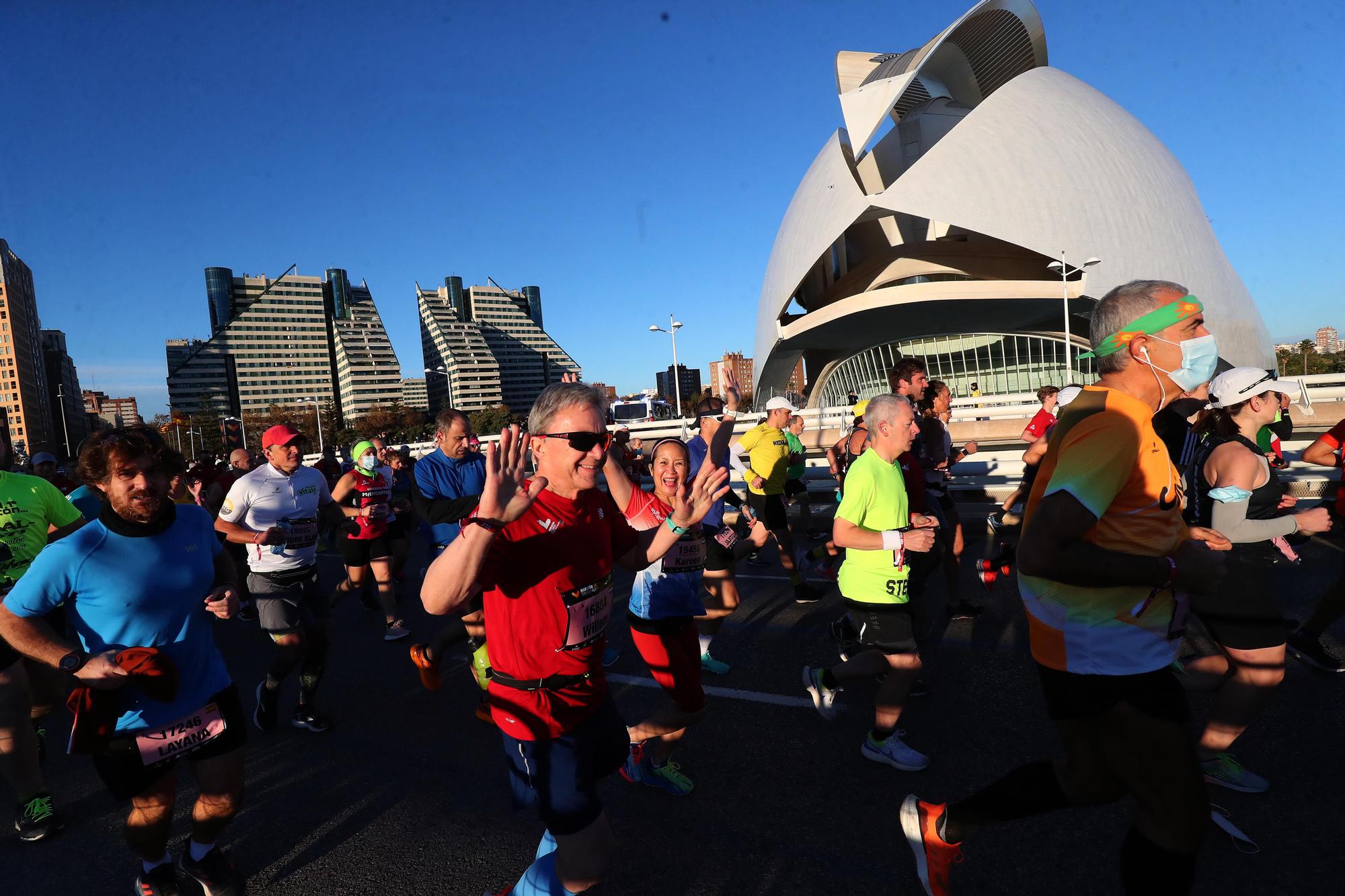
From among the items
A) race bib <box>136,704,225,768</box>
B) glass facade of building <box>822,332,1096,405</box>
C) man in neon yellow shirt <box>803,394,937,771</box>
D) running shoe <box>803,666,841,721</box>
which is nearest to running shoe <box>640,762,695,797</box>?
running shoe <box>803,666,841,721</box>

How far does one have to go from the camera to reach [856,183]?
39.9 m

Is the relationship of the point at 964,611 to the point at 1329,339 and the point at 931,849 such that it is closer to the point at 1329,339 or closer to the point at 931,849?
the point at 931,849

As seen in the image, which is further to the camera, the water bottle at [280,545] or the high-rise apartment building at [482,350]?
the high-rise apartment building at [482,350]

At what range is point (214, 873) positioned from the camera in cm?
260

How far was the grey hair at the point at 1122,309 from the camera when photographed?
1998 millimetres

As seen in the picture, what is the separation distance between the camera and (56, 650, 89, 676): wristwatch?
228 cm

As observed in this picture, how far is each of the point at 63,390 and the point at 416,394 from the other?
200 feet

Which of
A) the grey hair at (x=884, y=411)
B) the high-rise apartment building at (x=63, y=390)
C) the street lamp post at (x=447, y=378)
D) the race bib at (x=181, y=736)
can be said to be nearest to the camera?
the race bib at (x=181, y=736)

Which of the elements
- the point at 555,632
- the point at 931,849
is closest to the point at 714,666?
the point at 931,849

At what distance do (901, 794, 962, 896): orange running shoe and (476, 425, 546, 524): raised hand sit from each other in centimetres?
172

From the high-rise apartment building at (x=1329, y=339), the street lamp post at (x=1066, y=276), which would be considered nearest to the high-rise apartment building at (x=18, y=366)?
the street lamp post at (x=1066, y=276)

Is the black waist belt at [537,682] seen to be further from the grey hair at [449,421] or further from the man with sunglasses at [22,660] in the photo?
the grey hair at [449,421]

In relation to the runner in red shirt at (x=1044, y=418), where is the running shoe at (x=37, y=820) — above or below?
below

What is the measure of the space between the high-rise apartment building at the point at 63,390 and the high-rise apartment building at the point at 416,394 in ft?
170
